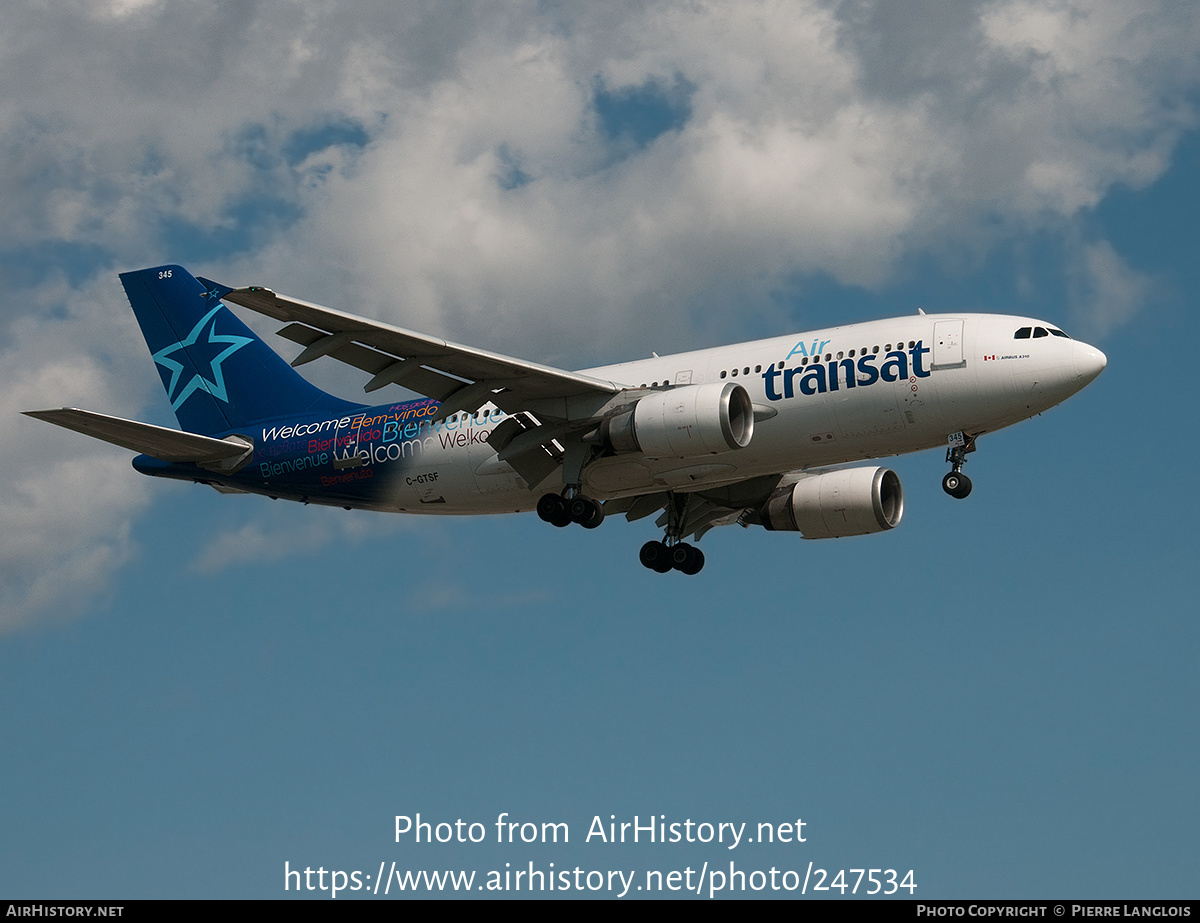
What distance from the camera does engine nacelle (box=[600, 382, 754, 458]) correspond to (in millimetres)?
32562

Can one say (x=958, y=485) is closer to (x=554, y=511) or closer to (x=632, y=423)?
(x=632, y=423)

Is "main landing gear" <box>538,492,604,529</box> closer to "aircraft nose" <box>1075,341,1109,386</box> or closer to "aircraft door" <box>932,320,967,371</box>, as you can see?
"aircraft door" <box>932,320,967,371</box>

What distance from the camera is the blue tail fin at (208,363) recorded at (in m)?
41.8

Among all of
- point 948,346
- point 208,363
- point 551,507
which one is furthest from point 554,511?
point 208,363

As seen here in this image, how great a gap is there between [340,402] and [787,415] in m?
13.8

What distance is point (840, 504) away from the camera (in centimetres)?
3962

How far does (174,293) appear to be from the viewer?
4506cm

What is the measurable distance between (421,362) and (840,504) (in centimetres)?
1283

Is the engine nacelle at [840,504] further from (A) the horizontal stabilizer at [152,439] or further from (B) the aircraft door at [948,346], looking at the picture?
(A) the horizontal stabilizer at [152,439]

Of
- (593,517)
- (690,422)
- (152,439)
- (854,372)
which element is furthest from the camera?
(152,439)

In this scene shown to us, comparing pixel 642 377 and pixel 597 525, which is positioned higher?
pixel 642 377

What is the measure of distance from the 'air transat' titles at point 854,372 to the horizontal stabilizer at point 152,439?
15.5 metres

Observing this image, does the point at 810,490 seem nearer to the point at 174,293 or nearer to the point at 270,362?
the point at 270,362

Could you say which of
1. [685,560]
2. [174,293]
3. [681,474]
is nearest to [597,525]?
[681,474]
